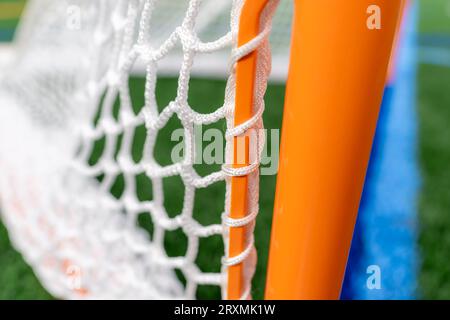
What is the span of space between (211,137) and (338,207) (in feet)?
0.68

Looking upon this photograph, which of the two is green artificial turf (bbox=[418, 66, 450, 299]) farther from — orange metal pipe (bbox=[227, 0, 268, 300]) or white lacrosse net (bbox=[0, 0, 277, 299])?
orange metal pipe (bbox=[227, 0, 268, 300])

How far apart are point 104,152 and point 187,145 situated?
0.51 meters

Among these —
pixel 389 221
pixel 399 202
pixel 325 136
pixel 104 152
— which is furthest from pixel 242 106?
Answer: pixel 399 202

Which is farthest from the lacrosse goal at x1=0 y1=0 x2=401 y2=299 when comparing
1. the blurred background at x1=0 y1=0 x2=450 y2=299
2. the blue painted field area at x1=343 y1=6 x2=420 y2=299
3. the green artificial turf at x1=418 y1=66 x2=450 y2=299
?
the green artificial turf at x1=418 y1=66 x2=450 y2=299

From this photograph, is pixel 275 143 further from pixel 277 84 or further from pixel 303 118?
pixel 277 84

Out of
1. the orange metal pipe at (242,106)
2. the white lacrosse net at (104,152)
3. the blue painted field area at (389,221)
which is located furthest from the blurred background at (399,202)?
the orange metal pipe at (242,106)

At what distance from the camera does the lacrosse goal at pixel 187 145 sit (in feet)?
1.66

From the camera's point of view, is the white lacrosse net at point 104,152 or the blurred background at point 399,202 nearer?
the white lacrosse net at point 104,152

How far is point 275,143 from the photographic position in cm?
64

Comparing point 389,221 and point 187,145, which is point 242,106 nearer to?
point 187,145

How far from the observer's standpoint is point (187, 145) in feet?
2.23

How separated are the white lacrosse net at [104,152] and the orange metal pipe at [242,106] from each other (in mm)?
11

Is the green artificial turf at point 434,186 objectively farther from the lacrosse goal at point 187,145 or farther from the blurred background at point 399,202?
the lacrosse goal at point 187,145
